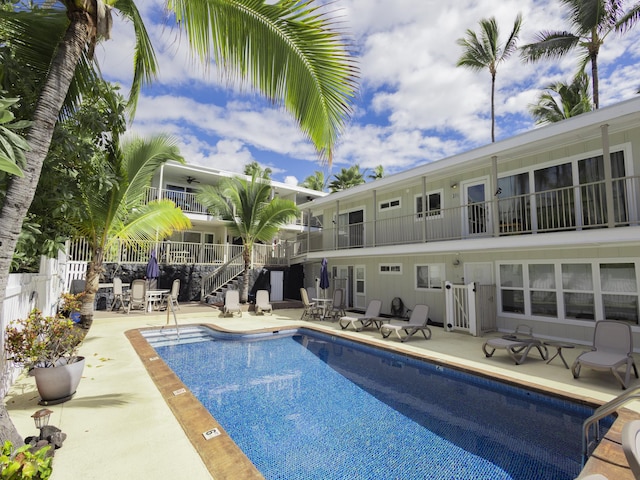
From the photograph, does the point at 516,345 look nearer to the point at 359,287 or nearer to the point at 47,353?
the point at 47,353

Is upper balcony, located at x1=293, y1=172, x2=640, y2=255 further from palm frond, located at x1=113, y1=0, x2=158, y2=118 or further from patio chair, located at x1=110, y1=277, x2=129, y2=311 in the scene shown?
patio chair, located at x1=110, y1=277, x2=129, y2=311

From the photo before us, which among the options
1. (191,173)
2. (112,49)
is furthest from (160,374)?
(191,173)

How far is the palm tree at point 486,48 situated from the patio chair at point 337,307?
61.0 ft

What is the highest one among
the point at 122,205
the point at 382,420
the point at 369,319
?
the point at 122,205

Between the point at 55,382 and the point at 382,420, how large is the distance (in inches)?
200

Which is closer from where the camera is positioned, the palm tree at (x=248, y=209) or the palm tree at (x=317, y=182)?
the palm tree at (x=248, y=209)

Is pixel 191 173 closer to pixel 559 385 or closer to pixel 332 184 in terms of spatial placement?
pixel 332 184

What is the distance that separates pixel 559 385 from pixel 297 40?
24.1 feet

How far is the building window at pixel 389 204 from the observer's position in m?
15.4

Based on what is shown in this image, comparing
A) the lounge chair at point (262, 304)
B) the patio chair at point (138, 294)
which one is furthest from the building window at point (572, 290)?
the patio chair at point (138, 294)

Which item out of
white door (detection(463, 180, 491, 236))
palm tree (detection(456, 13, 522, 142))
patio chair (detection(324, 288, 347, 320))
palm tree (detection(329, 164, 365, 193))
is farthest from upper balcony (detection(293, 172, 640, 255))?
palm tree (detection(329, 164, 365, 193))

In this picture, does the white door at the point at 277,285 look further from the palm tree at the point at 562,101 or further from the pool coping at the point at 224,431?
the palm tree at the point at 562,101

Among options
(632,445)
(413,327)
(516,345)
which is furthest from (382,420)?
(413,327)

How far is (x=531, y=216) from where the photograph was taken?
10766 millimetres
